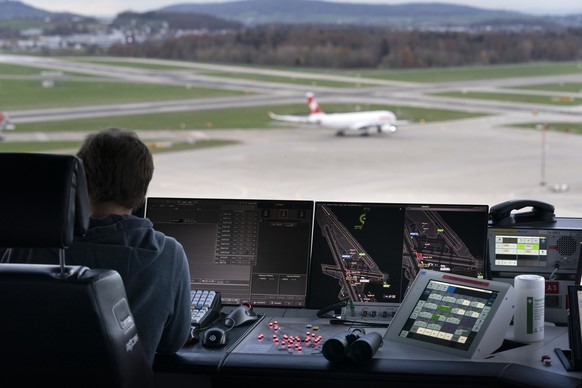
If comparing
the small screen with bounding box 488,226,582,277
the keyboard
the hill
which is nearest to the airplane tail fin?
the hill

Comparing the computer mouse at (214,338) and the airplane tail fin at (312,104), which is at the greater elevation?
the computer mouse at (214,338)

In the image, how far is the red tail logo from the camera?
57.2 ft

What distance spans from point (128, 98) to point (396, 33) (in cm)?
577

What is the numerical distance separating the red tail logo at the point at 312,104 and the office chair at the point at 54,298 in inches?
623

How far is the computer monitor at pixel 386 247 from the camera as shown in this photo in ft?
8.84

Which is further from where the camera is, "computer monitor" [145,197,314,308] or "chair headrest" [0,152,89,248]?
"computer monitor" [145,197,314,308]

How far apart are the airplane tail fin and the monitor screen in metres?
15.1

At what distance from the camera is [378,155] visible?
50.3 feet

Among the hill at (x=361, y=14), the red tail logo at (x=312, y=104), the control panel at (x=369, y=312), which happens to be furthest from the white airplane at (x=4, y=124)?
Result: the control panel at (x=369, y=312)

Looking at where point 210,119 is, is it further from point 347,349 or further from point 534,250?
point 347,349

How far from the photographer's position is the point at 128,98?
16.4m

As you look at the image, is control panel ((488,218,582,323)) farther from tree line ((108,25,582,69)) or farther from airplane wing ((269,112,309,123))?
airplane wing ((269,112,309,123))

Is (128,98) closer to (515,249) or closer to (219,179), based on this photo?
(219,179)

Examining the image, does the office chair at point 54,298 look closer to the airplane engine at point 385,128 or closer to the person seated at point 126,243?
the person seated at point 126,243
